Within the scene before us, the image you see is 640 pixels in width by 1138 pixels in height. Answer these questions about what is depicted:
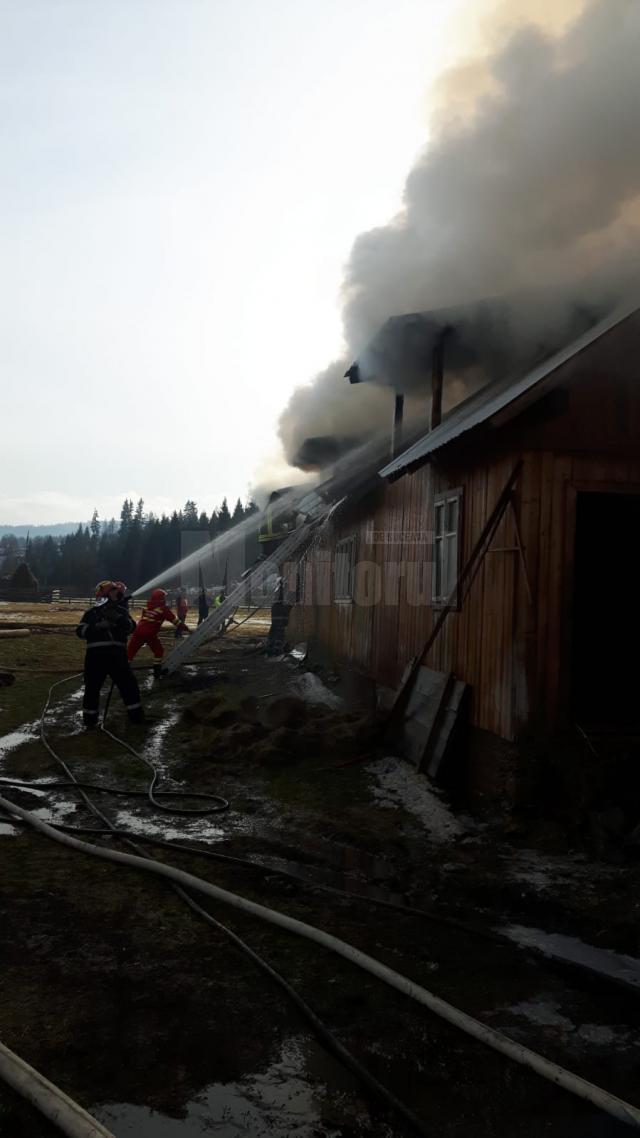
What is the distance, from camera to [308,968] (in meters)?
3.90

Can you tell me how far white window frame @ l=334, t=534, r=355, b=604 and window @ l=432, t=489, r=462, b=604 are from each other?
174 inches

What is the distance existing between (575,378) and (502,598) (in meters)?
2.01

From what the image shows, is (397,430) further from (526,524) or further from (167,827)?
(167,827)

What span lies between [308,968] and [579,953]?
1493 mm

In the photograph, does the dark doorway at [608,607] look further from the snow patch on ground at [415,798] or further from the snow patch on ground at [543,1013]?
the snow patch on ground at [543,1013]

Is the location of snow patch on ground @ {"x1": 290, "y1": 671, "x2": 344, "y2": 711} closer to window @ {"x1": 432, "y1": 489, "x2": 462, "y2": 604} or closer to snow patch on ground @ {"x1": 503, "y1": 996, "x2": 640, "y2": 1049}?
window @ {"x1": 432, "y1": 489, "x2": 462, "y2": 604}

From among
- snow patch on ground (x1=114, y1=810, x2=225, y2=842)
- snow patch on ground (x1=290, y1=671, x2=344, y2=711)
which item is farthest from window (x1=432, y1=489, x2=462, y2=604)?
snow patch on ground (x1=290, y1=671, x2=344, y2=711)

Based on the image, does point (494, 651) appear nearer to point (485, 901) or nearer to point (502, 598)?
point (502, 598)

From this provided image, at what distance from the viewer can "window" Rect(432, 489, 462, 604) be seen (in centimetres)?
827

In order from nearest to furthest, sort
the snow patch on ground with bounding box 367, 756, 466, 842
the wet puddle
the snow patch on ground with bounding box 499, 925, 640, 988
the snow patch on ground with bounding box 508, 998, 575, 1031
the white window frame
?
the wet puddle
the snow patch on ground with bounding box 508, 998, 575, 1031
the snow patch on ground with bounding box 499, 925, 640, 988
the snow patch on ground with bounding box 367, 756, 466, 842
the white window frame

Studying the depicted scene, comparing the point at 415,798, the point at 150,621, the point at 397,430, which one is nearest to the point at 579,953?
the point at 415,798

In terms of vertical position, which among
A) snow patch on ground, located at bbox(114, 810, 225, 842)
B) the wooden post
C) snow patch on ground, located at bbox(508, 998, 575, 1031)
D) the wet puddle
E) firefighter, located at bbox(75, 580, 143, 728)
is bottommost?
snow patch on ground, located at bbox(114, 810, 225, 842)

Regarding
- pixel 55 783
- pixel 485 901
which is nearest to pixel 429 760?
pixel 485 901

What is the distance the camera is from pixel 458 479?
8383 millimetres
